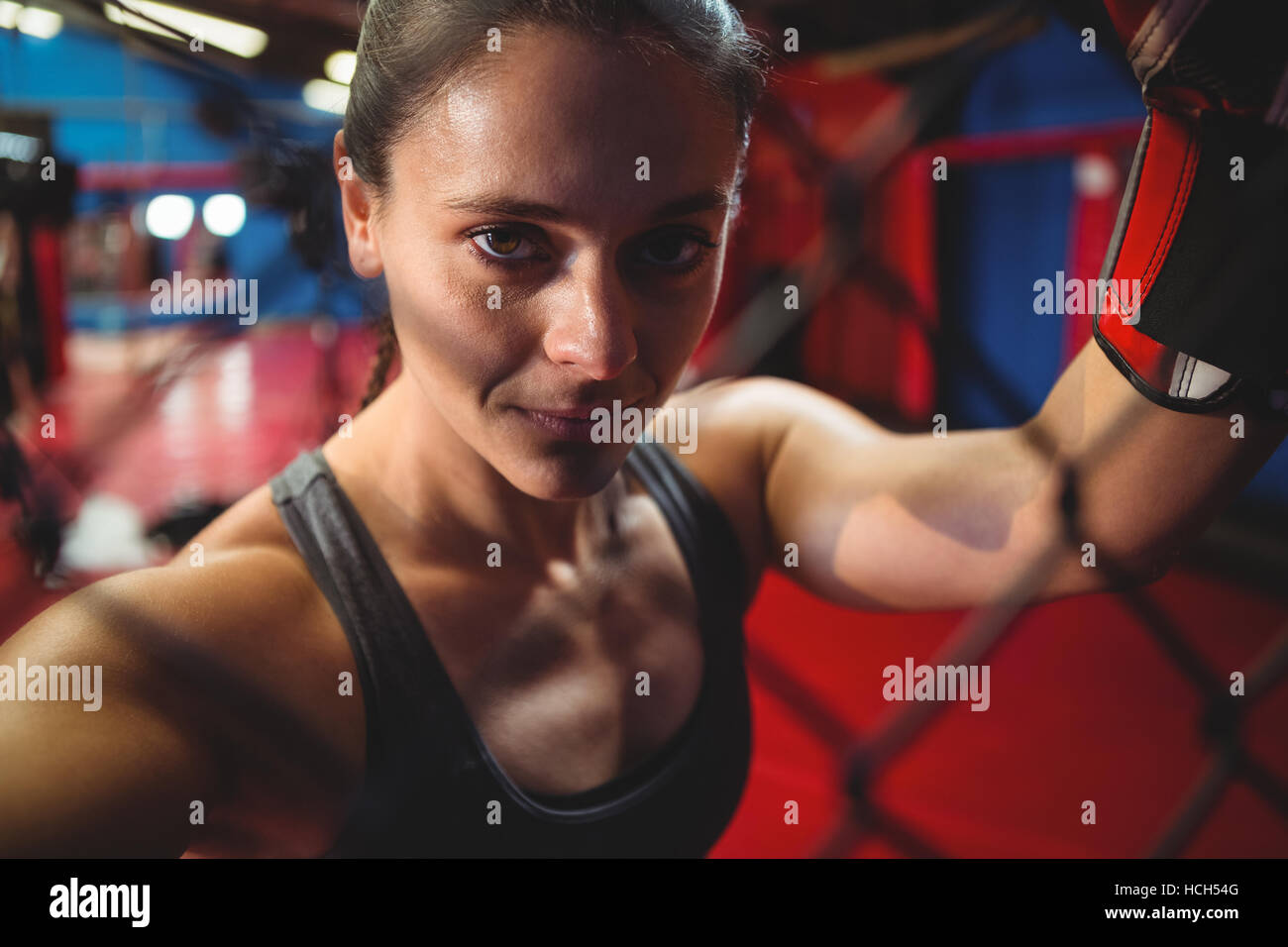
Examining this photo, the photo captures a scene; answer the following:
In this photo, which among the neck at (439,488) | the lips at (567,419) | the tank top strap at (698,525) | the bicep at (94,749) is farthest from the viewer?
the tank top strap at (698,525)

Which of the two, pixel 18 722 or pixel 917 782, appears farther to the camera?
pixel 917 782

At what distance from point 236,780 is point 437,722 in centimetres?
12

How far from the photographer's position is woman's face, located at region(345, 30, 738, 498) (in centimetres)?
47

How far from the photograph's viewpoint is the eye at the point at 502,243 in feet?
1.62

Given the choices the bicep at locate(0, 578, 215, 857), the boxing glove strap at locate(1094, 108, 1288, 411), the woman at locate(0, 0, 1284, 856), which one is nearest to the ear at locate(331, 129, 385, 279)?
the woman at locate(0, 0, 1284, 856)

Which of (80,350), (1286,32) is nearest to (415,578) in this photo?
(1286,32)

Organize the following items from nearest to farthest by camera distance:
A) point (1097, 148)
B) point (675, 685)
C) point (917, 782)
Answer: point (675, 685)
point (917, 782)
point (1097, 148)

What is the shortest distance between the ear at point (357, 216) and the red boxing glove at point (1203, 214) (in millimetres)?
428

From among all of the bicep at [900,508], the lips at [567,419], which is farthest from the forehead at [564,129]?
Result: the bicep at [900,508]

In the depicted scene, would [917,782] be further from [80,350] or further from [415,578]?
[80,350]

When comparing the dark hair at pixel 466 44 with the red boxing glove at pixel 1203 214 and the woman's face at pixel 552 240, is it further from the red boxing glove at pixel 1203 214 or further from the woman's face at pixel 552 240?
the red boxing glove at pixel 1203 214

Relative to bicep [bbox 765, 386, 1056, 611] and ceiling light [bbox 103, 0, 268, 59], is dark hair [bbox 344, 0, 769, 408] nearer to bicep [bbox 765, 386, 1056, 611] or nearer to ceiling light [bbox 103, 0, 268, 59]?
ceiling light [bbox 103, 0, 268, 59]

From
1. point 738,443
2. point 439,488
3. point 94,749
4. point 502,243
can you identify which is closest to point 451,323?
point 502,243
